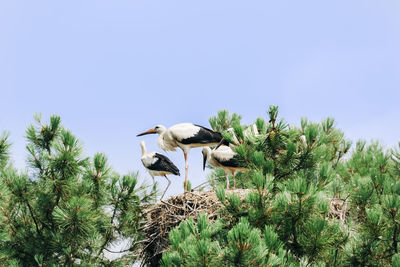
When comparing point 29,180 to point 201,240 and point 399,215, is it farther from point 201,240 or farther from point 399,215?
point 399,215

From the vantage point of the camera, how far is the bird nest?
798cm

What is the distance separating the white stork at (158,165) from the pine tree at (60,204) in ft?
6.50

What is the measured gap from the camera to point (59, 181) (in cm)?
712

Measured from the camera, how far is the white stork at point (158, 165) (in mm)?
10008

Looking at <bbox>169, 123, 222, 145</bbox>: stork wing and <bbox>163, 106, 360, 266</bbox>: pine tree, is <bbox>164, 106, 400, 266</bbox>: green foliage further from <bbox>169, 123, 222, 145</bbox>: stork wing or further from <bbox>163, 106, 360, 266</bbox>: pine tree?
<bbox>169, 123, 222, 145</bbox>: stork wing

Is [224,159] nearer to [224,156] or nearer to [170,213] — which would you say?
[224,156]

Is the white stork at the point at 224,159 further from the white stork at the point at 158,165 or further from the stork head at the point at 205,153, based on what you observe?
the white stork at the point at 158,165

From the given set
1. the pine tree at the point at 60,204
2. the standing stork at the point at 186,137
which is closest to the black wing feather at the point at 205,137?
the standing stork at the point at 186,137

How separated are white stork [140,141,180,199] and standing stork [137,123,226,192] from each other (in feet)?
0.78

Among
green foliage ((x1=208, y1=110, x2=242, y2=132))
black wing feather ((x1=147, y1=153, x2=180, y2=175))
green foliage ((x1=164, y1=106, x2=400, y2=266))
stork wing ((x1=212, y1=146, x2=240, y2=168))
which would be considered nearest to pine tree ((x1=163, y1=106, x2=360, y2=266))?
green foliage ((x1=164, y1=106, x2=400, y2=266))

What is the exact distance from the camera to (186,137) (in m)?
9.83

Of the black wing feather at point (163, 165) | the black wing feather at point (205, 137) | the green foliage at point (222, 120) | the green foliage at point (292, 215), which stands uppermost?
the green foliage at point (222, 120)

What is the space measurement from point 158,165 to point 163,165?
124 mm

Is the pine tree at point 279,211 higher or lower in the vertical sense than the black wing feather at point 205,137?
lower
